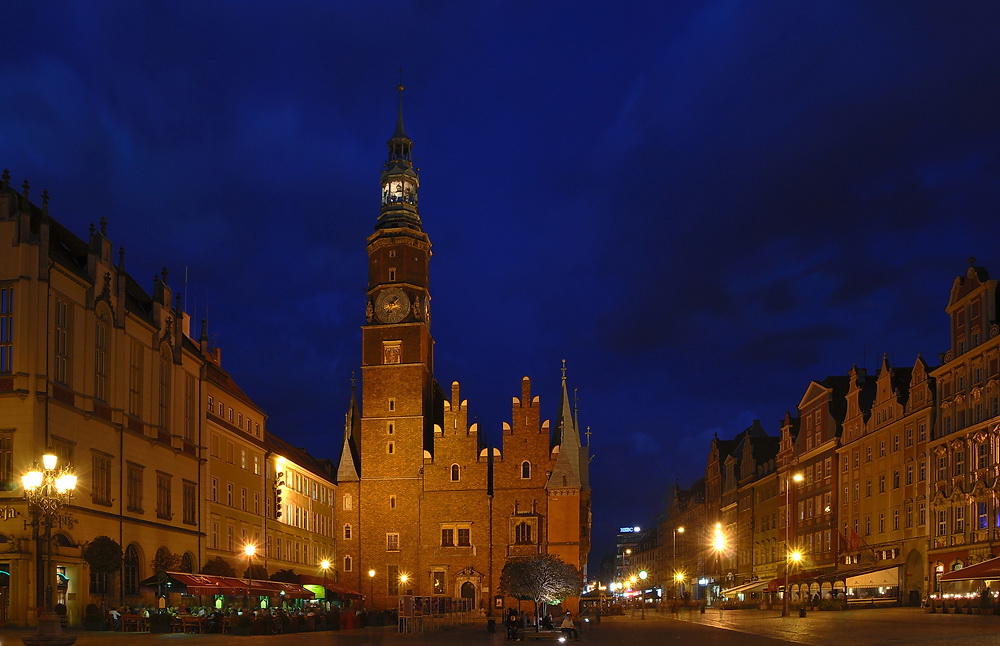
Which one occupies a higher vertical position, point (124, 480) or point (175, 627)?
point (124, 480)

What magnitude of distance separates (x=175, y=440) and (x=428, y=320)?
133ft

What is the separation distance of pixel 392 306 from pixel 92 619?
164ft

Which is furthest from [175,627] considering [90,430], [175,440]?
[175,440]

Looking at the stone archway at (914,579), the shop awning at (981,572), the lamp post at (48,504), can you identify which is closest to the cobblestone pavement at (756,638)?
the shop awning at (981,572)

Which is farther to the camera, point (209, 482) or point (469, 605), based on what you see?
point (469, 605)

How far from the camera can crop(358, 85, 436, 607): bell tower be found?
86438 mm

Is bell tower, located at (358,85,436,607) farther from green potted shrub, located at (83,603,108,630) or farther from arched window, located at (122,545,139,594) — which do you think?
green potted shrub, located at (83,603,108,630)

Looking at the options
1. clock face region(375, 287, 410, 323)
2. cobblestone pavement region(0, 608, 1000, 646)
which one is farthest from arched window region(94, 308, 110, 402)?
clock face region(375, 287, 410, 323)

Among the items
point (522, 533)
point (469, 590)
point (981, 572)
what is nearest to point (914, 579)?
point (981, 572)

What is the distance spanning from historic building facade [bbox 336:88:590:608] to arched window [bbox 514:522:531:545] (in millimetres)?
78

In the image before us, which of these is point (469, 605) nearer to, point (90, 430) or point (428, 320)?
point (428, 320)

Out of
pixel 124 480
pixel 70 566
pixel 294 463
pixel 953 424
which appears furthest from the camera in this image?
pixel 294 463

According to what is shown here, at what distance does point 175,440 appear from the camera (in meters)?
54.0

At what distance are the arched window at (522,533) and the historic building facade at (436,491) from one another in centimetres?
8
